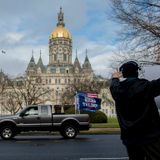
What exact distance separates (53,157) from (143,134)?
27.1 feet

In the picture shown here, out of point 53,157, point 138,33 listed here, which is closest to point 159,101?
point 53,157

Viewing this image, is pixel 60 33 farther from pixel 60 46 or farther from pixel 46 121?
pixel 46 121

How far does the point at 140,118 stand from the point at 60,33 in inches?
6859

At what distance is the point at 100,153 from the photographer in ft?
46.2

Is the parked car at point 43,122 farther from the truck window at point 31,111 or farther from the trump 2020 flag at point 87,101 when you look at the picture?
the trump 2020 flag at point 87,101

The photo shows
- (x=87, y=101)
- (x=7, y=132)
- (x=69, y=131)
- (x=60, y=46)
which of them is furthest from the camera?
(x=60, y=46)

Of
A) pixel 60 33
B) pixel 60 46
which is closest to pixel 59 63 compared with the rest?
pixel 60 46

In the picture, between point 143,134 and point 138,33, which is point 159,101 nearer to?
point 143,134

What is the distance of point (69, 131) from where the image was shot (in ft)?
75.7

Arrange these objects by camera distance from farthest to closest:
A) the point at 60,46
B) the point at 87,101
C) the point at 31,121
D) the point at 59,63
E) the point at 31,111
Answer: the point at 59,63 < the point at 60,46 < the point at 87,101 < the point at 31,111 < the point at 31,121

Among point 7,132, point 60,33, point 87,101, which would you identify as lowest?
point 7,132

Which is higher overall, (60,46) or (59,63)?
(60,46)

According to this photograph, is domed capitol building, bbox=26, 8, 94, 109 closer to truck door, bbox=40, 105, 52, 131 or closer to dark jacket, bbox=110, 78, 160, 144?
truck door, bbox=40, 105, 52, 131

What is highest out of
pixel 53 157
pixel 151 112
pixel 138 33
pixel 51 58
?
pixel 51 58
